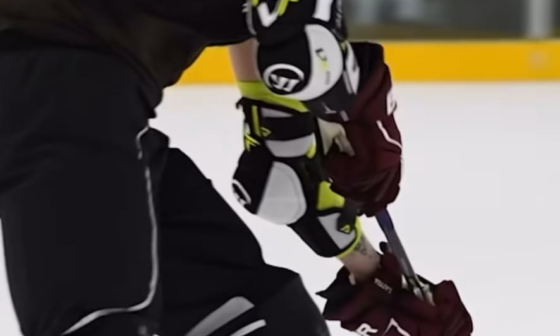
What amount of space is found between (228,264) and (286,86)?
0.76 feet

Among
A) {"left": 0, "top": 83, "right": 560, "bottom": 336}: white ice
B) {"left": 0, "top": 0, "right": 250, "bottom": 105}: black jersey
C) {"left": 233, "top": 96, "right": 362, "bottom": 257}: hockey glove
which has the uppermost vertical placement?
{"left": 0, "top": 0, "right": 250, "bottom": 105}: black jersey

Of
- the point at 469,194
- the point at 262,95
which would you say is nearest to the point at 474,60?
the point at 469,194

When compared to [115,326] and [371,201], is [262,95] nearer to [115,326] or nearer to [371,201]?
[371,201]

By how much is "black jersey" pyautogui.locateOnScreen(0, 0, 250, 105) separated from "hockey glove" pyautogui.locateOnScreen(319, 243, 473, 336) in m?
0.37

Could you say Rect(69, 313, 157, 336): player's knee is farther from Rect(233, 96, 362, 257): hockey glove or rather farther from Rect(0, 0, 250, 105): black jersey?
Rect(233, 96, 362, 257): hockey glove

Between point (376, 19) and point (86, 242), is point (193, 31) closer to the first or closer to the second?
point (86, 242)

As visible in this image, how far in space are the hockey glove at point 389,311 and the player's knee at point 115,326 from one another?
0.46 meters

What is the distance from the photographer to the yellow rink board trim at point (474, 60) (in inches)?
177

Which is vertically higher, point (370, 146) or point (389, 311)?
point (370, 146)

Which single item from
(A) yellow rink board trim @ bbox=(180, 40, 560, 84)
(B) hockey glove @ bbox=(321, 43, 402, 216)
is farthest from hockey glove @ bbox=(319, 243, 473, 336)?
(A) yellow rink board trim @ bbox=(180, 40, 560, 84)

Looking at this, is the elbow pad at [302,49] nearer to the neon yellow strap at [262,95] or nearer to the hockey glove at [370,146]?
the hockey glove at [370,146]

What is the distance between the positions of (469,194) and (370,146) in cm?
150

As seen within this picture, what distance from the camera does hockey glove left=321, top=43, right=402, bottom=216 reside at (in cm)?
105

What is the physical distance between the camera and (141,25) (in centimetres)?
97
